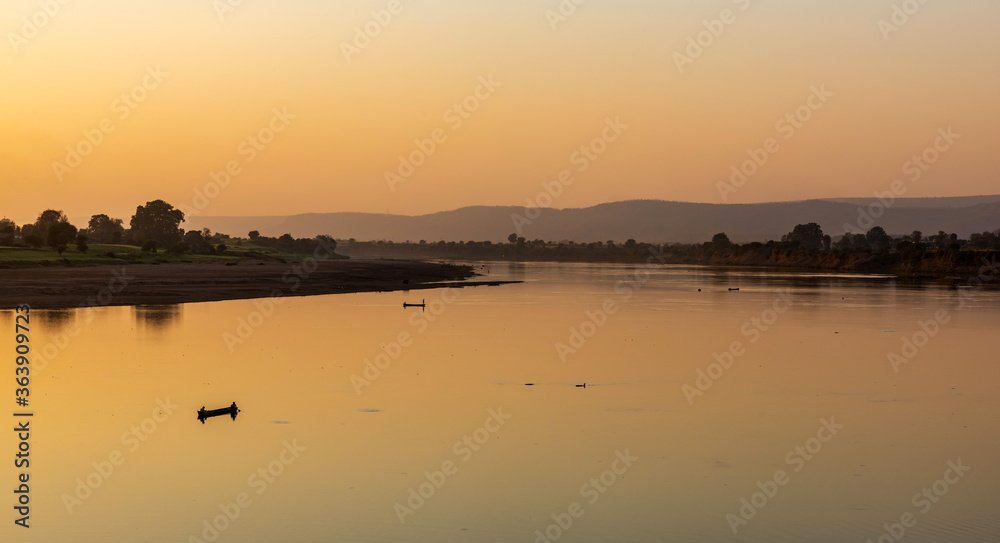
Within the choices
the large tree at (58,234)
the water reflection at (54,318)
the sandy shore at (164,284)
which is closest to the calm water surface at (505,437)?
the water reflection at (54,318)

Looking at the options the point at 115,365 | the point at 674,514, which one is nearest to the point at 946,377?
the point at 674,514

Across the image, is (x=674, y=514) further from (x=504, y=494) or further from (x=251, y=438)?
(x=251, y=438)

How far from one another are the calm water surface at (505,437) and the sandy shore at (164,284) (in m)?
18.0

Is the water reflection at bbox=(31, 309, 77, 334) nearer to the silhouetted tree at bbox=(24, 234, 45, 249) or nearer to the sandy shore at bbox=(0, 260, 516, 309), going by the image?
the sandy shore at bbox=(0, 260, 516, 309)

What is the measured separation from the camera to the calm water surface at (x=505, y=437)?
48.3 feet

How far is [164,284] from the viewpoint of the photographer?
70.6 metres

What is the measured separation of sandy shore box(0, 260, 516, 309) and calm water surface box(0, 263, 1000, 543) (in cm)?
1797

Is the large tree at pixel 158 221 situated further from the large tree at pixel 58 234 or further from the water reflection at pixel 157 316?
the water reflection at pixel 157 316

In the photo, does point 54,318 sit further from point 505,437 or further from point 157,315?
point 505,437

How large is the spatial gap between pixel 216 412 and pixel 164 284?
5208 cm

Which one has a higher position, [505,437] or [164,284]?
[164,284]

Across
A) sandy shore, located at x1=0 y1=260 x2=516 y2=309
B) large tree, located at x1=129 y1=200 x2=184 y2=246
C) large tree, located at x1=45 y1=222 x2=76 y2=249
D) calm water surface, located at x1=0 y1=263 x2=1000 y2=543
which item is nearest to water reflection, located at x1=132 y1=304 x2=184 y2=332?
calm water surface, located at x1=0 y1=263 x2=1000 y2=543

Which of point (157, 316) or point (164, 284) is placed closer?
point (157, 316)

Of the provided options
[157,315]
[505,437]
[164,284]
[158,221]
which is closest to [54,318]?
[157,315]
